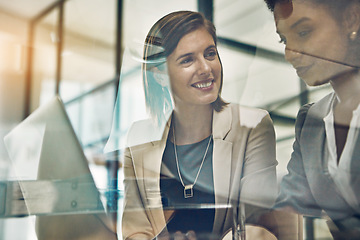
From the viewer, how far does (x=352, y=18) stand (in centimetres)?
93

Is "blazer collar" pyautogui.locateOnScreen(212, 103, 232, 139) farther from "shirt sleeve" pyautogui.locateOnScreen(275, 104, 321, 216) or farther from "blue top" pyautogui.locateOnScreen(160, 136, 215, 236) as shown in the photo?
"shirt sleeve" pyautogui.locateOnScreen(275, 104, 321, 216)

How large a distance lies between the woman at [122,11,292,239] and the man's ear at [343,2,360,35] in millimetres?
293

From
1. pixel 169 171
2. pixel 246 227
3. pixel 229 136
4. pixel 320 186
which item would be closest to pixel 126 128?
pixel 169 171

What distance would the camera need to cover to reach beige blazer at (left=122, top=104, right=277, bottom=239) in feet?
3.28

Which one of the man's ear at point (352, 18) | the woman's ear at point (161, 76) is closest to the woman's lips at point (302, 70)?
the man's ear at point (352, 18)

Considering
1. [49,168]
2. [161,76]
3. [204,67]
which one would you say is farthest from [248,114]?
[49,168]

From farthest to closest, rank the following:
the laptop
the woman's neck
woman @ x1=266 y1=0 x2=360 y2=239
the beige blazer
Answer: the laptop
the woman's neck
the beige blazer
woman @ x1=266 y1=0 x2=360 y2=239

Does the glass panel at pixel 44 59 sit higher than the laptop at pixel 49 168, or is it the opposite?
the glass panel at pixel 44 59

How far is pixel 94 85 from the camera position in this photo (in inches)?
54.3

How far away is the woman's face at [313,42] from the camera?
0.94m

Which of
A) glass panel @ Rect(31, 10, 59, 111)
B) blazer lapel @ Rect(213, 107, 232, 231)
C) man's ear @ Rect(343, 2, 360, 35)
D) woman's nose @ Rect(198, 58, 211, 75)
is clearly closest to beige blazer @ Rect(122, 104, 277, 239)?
blazer lapel @ Rect(213, 107, 232, 231)

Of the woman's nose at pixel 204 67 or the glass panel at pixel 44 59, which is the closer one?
the woman's nose at pixel 204 67

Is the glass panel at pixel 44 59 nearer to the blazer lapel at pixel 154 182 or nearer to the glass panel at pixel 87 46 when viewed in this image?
the glass panel at pixel 87 46

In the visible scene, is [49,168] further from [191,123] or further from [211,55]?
[211,55]
